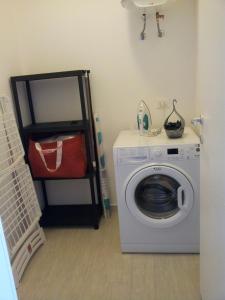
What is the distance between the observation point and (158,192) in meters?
2.25

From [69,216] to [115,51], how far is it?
1669mm

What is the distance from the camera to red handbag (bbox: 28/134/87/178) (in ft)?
8.16

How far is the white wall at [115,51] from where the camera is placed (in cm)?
258

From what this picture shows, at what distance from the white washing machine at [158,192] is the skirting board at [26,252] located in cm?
75

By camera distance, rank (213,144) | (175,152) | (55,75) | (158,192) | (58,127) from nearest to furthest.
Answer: (213,144)
(175,152)
(158,192)
(55,75)
(58,127)

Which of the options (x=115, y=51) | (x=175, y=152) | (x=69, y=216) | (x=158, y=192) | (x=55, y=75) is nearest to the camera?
(x=175, y=152)

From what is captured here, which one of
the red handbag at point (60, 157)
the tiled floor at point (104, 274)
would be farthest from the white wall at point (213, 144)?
the red handbag at point (60, 157)

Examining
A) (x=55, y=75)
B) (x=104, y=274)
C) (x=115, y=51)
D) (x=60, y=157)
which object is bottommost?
(x=104, y=274)

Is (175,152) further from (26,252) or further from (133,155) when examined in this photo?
(26,252)

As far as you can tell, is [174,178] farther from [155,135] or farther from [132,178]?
[155,135]

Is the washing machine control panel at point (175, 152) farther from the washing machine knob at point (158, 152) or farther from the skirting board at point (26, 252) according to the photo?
the skirting board at point (26, 252)

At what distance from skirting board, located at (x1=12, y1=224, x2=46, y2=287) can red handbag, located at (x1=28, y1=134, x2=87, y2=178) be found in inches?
20.9

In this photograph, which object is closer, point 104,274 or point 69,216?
point 104,274

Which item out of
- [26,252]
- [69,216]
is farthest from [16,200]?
[69,216]
